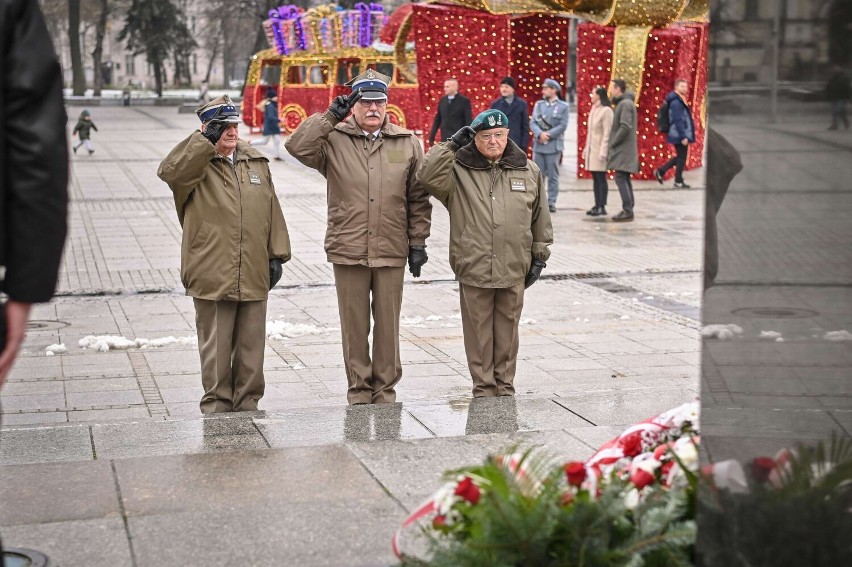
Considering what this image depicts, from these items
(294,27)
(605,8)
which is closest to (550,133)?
(605,8)

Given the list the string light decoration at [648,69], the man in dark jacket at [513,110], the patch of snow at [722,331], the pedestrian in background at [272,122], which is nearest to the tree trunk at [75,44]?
the pedestrian in background at [272,122]

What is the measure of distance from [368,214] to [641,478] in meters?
3.84

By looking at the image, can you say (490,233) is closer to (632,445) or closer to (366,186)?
(366,186)

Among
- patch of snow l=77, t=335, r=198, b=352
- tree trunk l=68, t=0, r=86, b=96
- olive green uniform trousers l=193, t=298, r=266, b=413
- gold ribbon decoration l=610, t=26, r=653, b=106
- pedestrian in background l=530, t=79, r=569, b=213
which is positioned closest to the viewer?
olive green uniform trousers l=193, t=298, r=266, b=413

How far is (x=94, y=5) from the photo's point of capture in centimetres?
7075

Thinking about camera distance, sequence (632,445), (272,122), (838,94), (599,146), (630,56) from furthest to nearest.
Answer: (272,122) < (630,56) < (599,146) < (632,445) < (838,94)

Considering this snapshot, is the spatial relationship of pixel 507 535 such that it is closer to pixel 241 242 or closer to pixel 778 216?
pixel 778 216

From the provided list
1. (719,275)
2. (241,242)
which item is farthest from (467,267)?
(719,275)

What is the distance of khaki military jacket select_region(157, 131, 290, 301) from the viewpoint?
6441mm

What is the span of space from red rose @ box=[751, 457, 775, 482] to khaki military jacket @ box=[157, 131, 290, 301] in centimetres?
421

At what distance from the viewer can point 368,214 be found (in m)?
6.76

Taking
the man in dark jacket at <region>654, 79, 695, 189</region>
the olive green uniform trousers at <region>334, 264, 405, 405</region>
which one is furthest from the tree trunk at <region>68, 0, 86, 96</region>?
the olive green uniform trousers at <region>334, 264, 405, 405</region>

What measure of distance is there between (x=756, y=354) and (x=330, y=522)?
1.70 meters

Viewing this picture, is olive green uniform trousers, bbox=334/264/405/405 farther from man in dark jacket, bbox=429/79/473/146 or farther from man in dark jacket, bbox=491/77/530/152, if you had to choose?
man in dark jacket, bbox=429/79/473/146
